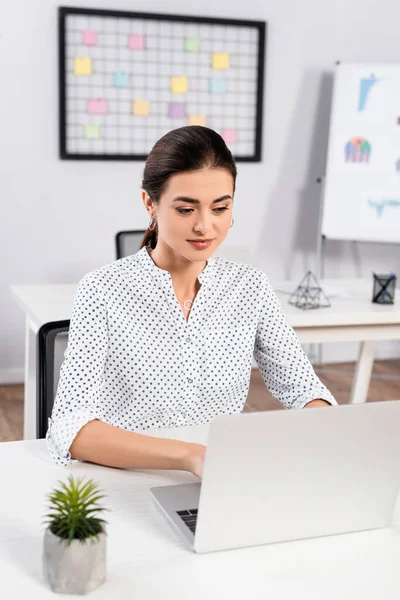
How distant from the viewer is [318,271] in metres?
4.45

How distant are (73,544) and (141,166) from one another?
3311 millimetres

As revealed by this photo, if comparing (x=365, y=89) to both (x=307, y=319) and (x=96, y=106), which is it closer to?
(x=96, y=106)

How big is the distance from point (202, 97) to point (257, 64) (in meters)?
0.34

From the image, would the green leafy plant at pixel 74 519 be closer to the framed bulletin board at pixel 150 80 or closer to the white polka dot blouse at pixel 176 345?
the white polka dot blouse at pixel 176 345

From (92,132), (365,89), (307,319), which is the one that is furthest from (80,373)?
(365,89)

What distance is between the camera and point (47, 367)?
1635 millimetres

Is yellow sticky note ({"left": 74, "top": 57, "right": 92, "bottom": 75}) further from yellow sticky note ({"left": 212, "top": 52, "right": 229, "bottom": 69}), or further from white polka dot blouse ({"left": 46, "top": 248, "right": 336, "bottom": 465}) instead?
white polka dot blouse ({"left": 46, "top": 248, "right": 336, "bottom": 465})

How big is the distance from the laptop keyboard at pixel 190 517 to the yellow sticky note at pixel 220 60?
10.8 feet

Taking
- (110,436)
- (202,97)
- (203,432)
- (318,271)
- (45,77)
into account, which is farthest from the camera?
(318,271)

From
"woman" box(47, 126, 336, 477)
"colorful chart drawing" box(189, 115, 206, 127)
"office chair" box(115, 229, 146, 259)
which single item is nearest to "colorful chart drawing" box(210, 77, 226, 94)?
"colorful chart drawing" box(189, 115, 206, 127)

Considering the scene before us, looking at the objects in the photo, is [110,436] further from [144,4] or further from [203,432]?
[144,4]

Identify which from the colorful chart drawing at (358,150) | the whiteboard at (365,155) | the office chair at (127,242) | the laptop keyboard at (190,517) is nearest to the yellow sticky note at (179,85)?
the whiteboard at (365,155)

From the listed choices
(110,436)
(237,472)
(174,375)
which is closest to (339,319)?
(174,375)

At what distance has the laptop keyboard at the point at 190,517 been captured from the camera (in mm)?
1157
